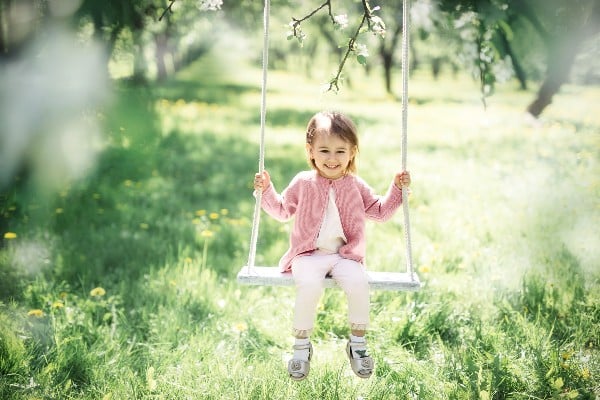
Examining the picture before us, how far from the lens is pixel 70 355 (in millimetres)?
2793

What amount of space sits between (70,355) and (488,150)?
7483 millimetres

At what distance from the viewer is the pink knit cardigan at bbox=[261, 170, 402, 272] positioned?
2619 mm

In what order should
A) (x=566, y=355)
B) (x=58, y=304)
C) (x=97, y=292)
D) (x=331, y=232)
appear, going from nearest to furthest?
(x=331, y=232) < (x=566, y=355) < (x=58, y=304) < (x=97, y=292)

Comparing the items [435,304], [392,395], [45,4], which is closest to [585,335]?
[435,304]

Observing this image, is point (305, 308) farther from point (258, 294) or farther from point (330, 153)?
point (258, 294)

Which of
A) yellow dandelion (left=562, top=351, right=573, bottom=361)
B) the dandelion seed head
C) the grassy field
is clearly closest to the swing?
the grassy field

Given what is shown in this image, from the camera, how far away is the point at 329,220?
2.67m

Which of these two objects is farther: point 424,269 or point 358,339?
point 424,269

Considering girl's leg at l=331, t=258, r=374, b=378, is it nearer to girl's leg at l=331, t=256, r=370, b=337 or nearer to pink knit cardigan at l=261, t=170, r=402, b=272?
girl's leg at l=331, t=256, r=370, b=337

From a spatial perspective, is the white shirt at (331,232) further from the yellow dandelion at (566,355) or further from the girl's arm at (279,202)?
the yellow dandelion at (566,355)

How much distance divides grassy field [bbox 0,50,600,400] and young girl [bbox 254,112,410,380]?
12.6 inches

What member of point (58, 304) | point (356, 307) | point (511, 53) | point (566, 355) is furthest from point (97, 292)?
point (511, 53)

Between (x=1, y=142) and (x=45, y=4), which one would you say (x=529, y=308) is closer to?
(x=45, y=4)

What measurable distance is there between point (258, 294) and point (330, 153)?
4.71 ft
